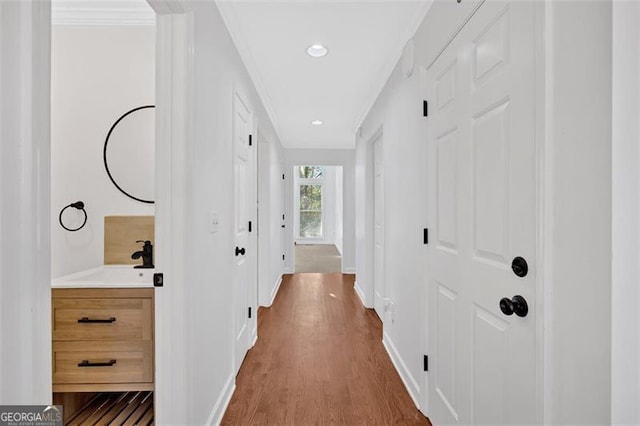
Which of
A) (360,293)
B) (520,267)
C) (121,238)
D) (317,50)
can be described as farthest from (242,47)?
(360,293)

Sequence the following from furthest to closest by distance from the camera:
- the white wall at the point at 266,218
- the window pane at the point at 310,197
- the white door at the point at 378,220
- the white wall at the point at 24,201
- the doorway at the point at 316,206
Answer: the window pane at the point at 310,197
the doorway at the point at 316,206
the white wall at the point at 266,218
the white door at the point at 378,220
the white wall at the point at 24,201

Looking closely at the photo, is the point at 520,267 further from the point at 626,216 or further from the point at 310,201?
the point at 310,201

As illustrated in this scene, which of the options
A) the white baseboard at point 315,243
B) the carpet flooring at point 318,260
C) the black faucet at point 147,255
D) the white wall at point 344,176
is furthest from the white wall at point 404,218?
the white baseboard at point 315,243

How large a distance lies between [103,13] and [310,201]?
31.8 feet

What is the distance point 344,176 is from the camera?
6.09 meters

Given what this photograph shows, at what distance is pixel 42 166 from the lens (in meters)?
0.72

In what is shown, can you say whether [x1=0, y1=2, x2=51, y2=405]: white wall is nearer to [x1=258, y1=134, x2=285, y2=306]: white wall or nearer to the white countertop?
the white countertop

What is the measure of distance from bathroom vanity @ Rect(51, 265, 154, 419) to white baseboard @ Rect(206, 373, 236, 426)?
0.39 m

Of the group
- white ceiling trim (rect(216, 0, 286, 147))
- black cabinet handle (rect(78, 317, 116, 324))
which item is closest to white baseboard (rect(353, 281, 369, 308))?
white ceiling trim (rect(216, 0, 286, 147))

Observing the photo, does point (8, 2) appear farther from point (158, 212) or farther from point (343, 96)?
point (343, 96)

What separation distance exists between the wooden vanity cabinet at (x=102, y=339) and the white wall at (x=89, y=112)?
62cm

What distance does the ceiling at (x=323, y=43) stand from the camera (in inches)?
77.7

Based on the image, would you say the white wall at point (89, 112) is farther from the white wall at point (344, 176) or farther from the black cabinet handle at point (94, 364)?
the white wall at point (344, 176)

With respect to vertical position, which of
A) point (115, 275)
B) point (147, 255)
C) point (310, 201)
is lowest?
point (115, 275)
